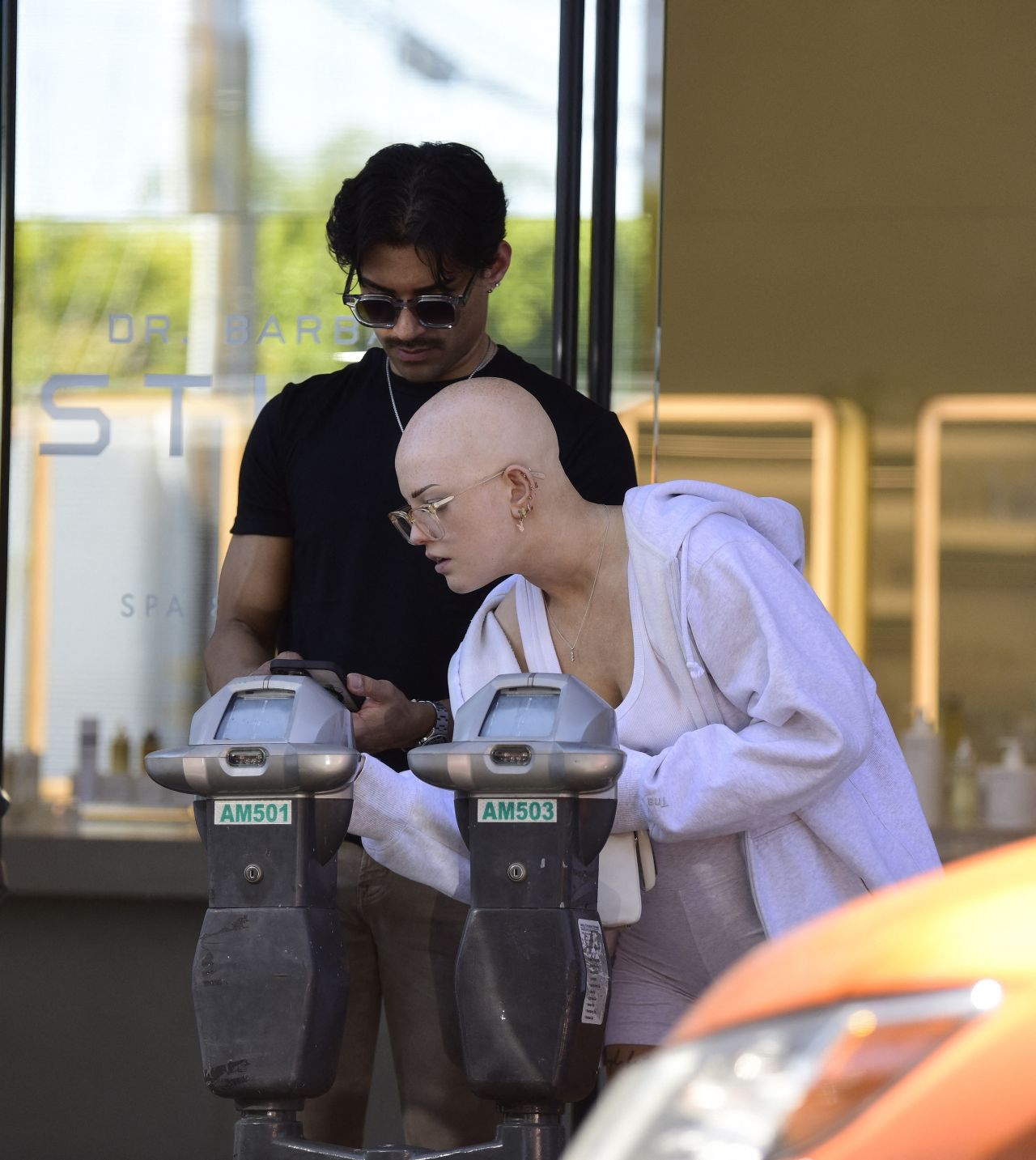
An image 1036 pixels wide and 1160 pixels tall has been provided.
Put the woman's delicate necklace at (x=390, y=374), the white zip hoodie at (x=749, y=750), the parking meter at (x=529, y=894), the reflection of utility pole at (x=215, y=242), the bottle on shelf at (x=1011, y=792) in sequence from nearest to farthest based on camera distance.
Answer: the parking meter at (x=529, y=894) < the white zip hoodie at (x=749, y=750) < the woman's delicate necklace at (x=390, y=374) < the bottle on shelf at (x=1011, y=792) < the reflection of utility pole at (x=215, y=242)

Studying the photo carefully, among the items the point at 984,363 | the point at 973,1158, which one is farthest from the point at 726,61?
the point at 973,1158

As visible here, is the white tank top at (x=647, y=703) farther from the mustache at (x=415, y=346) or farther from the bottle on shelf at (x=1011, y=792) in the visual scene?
the bottle on shelf at (x=1011, y=792)

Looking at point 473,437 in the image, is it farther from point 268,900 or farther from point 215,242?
point 215,242

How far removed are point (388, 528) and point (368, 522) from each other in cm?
4

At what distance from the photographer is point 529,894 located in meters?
2.36

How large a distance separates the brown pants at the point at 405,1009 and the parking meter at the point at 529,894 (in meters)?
0.58

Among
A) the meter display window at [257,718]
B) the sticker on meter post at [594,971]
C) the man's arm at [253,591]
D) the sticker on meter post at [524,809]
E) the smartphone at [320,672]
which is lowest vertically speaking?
the sticker on meter post at [594,971]

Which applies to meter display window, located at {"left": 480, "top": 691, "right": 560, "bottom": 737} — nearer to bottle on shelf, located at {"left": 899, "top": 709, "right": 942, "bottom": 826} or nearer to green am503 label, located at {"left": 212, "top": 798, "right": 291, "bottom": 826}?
green am503 label, located at {"left": 212, "top": 798, "right": 291, "bottom": 826}

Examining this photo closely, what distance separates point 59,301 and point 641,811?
8.86 feet

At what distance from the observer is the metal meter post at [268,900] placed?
2.38 metres

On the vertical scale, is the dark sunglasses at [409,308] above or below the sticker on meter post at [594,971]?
above

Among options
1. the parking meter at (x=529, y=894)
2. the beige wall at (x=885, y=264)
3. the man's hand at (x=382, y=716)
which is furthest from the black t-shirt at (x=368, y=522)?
the beige wall at (x=885, y=264)

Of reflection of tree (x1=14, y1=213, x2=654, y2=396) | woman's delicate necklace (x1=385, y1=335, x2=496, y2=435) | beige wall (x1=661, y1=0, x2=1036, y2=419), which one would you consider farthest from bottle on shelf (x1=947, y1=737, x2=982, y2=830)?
woman's delicate necklace (x1=385, y1=335, x2=496, y2=435)

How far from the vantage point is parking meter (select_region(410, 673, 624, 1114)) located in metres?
2.33
